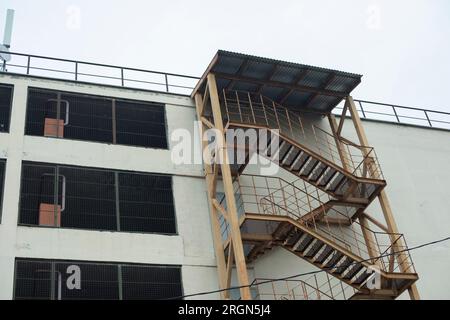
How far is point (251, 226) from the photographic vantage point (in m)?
21.3

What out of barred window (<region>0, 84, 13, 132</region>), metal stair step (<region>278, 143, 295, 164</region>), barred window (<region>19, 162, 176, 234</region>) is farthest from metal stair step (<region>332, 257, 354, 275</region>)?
barred window (<region>0, 84, 13, 132</region>)

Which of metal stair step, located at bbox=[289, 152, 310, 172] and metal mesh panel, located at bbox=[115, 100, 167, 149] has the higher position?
metal mesh panel, located at bbox=[115, 100, 167, 149]

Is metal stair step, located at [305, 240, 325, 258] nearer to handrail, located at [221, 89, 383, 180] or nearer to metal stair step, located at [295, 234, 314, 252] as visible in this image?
metal stair step, located at [295, 234, 314, 252]

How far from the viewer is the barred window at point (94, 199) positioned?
66.0 feet

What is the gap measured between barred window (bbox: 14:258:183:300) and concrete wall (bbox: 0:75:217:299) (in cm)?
22

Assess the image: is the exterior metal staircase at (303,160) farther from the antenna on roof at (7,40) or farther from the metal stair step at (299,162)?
the antenna on roof at (7,40)

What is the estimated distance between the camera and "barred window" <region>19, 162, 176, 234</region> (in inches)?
792

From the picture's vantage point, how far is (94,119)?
22938mm

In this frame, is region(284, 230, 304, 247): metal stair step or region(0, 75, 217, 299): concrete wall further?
region(284, 230, 304, 247): metal stair step

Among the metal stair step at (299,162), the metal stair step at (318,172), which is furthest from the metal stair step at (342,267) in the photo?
the metal stair step at (299,162)

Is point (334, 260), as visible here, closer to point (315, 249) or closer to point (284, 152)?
point (315, 249)

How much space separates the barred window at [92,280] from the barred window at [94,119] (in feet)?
16.5

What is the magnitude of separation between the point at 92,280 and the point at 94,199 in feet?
9.75
